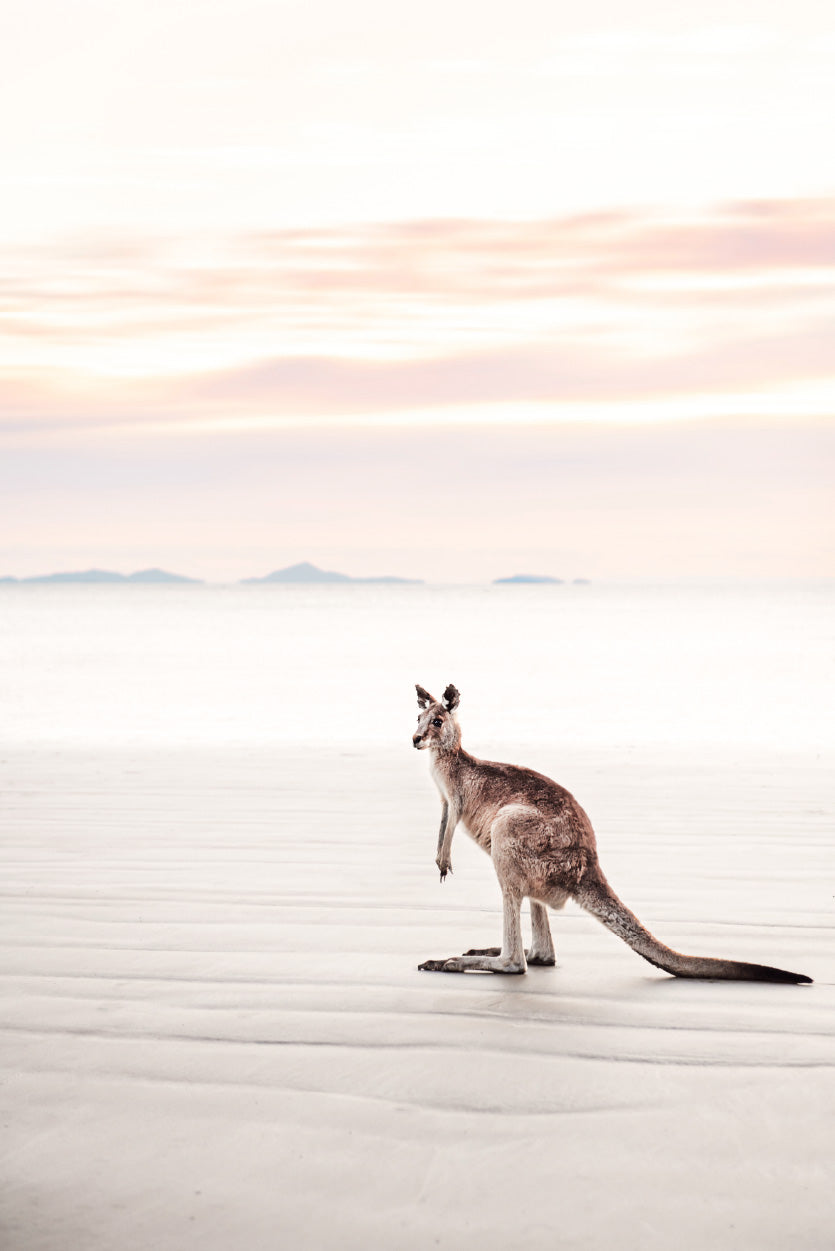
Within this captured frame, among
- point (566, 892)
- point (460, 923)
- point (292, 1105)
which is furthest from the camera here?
point (460, 923)

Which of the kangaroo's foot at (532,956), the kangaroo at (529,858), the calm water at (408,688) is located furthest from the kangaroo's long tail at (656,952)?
the calm water at (408,688)

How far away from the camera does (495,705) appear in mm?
17625

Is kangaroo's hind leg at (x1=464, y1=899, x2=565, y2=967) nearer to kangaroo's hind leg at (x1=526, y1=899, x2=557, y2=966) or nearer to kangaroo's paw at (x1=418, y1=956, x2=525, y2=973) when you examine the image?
kangaroo's hind leg at (x1=526, y1=899, x2=557, y2=966)

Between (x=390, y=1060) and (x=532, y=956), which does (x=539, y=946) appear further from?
(x=390, y=1060)

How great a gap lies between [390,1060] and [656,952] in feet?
3.17

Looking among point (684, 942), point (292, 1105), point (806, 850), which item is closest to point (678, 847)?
point (806, 850)

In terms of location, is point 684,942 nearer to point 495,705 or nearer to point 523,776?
point 523,776

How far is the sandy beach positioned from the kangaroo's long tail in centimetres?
6

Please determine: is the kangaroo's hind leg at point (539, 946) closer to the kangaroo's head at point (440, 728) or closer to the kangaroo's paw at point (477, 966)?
the kangaroo's paw at point (477, 966)

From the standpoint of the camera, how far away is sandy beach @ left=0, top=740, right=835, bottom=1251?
244cm

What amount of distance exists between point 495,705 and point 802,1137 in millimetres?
14908

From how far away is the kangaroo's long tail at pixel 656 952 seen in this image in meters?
3.69

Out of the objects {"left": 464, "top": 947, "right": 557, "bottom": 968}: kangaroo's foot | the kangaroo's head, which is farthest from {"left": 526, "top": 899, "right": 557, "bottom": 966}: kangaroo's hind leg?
the kangaroo's head

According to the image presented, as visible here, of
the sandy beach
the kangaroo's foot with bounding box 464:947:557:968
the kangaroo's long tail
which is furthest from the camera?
the kangaroo's foot with bounding box 464:947:557:968
